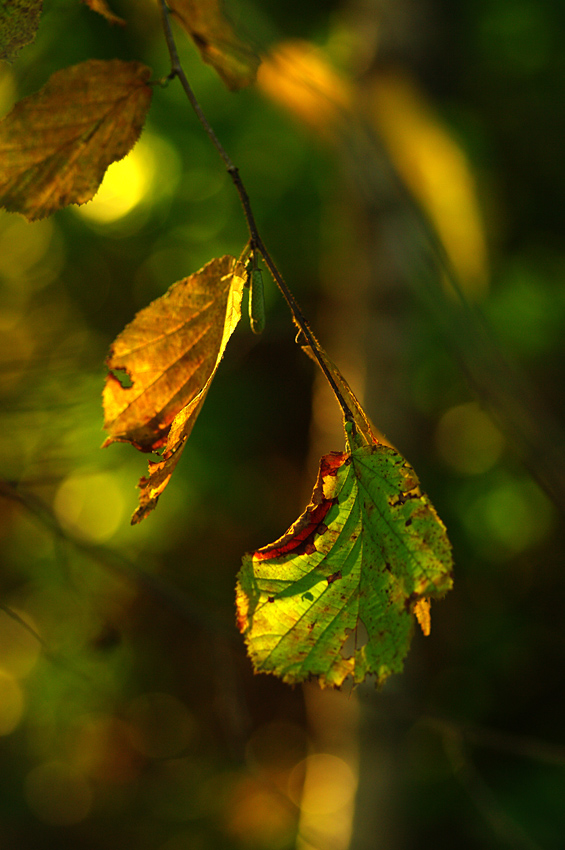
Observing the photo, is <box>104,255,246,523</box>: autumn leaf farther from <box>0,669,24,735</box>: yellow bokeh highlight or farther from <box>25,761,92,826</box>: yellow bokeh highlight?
<box>25,761,92,826</box>: yellow bokeh highlight

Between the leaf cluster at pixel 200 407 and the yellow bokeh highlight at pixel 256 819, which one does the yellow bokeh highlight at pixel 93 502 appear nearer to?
the yellow bokeh highlight at pixel 256 819

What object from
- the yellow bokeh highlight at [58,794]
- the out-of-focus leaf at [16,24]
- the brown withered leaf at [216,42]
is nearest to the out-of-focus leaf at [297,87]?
the brown withered leaf at [216,42]

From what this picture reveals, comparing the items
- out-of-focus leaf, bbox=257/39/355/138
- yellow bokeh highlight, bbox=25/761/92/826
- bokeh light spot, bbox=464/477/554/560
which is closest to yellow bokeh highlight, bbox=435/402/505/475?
bokeh light spot, bbox=464/477/554/560

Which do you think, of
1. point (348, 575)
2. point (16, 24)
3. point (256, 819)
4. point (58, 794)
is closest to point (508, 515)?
point (256, 819)

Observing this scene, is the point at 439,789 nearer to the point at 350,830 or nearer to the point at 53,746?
the point at 350,830

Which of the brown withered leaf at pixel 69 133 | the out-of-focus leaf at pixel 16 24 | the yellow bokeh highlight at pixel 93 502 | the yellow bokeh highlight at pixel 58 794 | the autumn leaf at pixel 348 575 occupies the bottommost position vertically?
the yellow bokeh highlight at pixel 58 794

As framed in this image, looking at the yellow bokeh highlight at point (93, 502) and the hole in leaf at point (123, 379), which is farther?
the yellow bokeh highlight at point (93, 502)

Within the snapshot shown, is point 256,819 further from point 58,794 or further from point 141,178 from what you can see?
point 141,178
